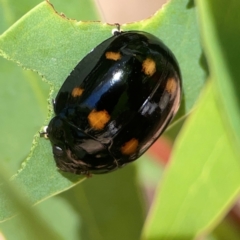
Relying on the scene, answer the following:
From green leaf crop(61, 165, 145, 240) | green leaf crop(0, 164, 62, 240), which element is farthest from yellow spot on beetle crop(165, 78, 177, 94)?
green leaf crop(0, 164, 62, 240)

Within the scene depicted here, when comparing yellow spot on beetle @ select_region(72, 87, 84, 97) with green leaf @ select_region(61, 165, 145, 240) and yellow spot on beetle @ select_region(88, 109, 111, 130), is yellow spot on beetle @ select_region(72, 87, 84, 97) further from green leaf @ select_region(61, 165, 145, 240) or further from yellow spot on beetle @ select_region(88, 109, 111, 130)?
green leaf @ select_region(61, 165, 145, 240)

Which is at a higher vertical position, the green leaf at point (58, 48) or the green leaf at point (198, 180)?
the green leaf at point (58, 48)

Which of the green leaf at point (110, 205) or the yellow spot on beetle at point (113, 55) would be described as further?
the green leaf at point (110, 205)

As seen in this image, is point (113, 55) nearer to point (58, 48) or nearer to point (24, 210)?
point (58, 48)

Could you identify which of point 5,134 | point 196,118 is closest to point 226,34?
point 196,118

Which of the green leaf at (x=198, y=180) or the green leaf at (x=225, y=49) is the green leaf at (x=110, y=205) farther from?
the green leaf at (x=225, y=49)

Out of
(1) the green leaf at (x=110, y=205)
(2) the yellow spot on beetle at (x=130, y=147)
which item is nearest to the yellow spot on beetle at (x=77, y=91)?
(2) the yellow spot on beetle at (x=130, y=147)

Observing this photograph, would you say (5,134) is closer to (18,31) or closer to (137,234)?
(18,31)
